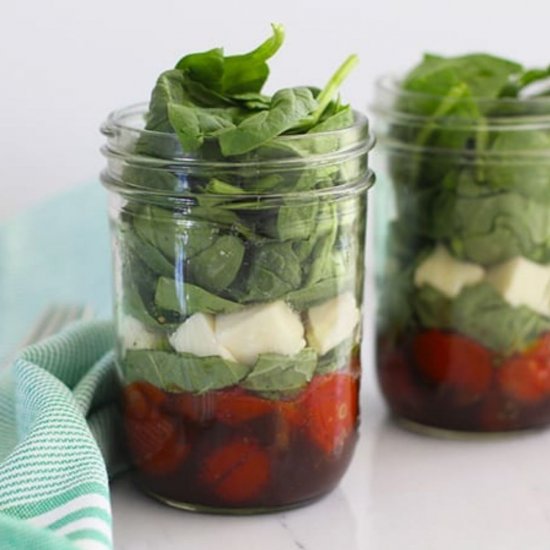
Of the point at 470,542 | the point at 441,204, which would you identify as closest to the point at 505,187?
the point at 441,204

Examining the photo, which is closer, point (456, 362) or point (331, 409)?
point (331, 409)

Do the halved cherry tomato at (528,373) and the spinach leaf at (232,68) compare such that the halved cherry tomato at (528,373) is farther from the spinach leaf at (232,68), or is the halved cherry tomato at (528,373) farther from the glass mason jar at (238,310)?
the spinach leaf at (232,68)

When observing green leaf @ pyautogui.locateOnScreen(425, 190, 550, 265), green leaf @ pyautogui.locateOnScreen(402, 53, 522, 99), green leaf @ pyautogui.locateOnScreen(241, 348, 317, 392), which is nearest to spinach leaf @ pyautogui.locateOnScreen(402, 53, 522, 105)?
green leaf @ pyautogui.locateOnScreen(402, 53, 522, 99)

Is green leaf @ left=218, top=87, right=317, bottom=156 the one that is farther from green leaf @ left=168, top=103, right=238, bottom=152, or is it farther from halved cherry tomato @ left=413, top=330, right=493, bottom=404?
halved cherry tomato @ left=413, top=330, right=493, bottom=404

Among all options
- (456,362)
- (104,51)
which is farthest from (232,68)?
(104,51)

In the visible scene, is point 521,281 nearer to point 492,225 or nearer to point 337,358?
point 492,225

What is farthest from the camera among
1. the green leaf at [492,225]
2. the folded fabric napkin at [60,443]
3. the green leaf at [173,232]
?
the green leaf at [492,225]

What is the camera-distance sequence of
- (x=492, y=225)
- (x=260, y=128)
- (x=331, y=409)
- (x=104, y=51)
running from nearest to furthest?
(x=260, y=128), (x=331, y=409), (x=492, y=225), (x=104, y=51)

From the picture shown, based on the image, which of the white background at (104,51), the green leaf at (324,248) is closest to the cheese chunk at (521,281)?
the green leaf at (324,248)
